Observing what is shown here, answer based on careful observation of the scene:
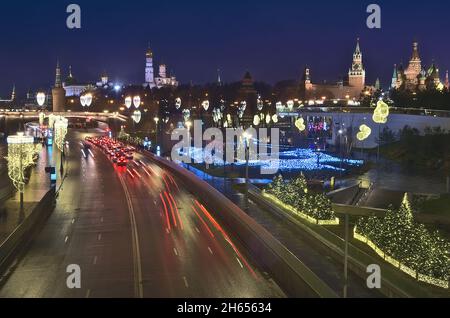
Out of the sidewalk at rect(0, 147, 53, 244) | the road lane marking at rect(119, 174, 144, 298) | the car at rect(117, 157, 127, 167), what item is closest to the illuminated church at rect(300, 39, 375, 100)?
the car at rect(117, 157, 127, 167)

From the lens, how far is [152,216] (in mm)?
28594

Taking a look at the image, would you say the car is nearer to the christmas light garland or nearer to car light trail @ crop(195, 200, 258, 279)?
car light trail @ crop(195, 200, 258, 279)

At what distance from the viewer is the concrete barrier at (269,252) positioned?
1509 cm

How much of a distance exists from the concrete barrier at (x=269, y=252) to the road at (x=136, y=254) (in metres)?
0.37

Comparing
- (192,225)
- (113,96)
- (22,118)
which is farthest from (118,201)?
(113,96)

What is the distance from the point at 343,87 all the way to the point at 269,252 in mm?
156693

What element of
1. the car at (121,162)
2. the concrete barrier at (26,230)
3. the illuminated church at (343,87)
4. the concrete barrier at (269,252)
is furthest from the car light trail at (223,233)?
the illuminated church at (343,87)

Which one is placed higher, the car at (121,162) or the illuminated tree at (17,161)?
the illuminated tree at (17,161)

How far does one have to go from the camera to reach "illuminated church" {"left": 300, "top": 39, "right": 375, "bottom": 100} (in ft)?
530

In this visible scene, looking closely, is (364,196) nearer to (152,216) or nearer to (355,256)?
(152,216)

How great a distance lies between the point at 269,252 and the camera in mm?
19125

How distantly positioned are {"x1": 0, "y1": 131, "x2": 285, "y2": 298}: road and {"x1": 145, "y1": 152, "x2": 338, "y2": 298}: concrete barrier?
0.37m

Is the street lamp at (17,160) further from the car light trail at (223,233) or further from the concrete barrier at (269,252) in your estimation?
the concrete barrier at (269,252)

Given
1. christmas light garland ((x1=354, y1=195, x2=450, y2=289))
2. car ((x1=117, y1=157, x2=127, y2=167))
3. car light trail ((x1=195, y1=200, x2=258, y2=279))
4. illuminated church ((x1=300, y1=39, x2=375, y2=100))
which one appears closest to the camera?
christmas light garland ((x1=354, y1=195, x2=450, y2=289))
